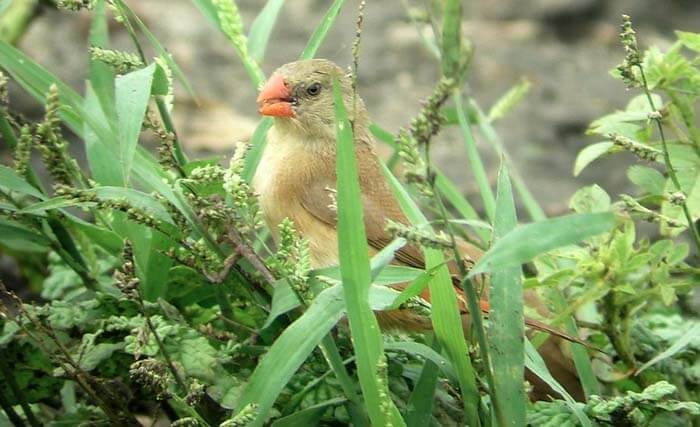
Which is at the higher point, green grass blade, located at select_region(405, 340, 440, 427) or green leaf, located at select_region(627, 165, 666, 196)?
green leaf, located at select_region(627, 165, 666, 196)

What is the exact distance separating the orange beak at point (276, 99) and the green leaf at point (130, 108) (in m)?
0.84

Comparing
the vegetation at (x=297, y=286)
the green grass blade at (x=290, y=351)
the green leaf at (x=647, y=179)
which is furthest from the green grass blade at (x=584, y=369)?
→ the green grass blade at (x=290, y=351)

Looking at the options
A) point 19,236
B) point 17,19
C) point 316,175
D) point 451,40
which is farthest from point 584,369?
point 17,19

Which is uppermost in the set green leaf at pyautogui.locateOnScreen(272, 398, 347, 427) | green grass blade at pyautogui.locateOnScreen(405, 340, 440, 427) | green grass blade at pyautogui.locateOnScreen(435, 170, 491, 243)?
green grass blade at pyautogui.locateOnScreen(435, 170, 491, 243)

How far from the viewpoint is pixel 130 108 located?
248cm

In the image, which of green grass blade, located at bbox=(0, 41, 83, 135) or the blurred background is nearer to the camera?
green grass blade, located at bbox=(0, 41, 83, 135)

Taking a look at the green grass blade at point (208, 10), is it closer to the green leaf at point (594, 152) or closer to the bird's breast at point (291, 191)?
the bird's breast at point (291, 191)

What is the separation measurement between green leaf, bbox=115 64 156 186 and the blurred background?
2767 mm

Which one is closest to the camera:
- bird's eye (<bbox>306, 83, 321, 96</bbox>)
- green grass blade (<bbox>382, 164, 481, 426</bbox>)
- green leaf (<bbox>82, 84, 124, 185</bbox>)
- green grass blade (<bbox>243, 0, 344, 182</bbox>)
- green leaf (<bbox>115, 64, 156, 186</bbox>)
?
green grass blade (<bbox>382, 164, 481, 426</bbox>)

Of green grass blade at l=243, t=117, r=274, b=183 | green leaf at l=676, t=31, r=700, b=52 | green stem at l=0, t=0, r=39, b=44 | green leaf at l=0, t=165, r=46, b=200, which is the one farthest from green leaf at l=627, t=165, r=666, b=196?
green stem at l=0, t=0, r=39, b=44

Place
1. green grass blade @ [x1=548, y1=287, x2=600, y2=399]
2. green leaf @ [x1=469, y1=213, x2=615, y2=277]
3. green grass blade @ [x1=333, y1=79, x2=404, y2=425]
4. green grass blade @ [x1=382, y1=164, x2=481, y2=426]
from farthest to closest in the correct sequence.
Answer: green grass blade @ [x1=548, y1=287, x2=600, y2=399]
green grass blade @ [x1=382, y1=164, x2=481, y2=426]
green grass blade @ [x1=333, y1=79, x2=404, y2=425]
green leaf @ [x1=469, y1=213, x2=615, y2=277]

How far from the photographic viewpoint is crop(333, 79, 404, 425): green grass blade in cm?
216

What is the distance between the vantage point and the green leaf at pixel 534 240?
6.50ft

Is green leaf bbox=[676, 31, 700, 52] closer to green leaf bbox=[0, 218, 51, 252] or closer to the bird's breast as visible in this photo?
the bird's breast
